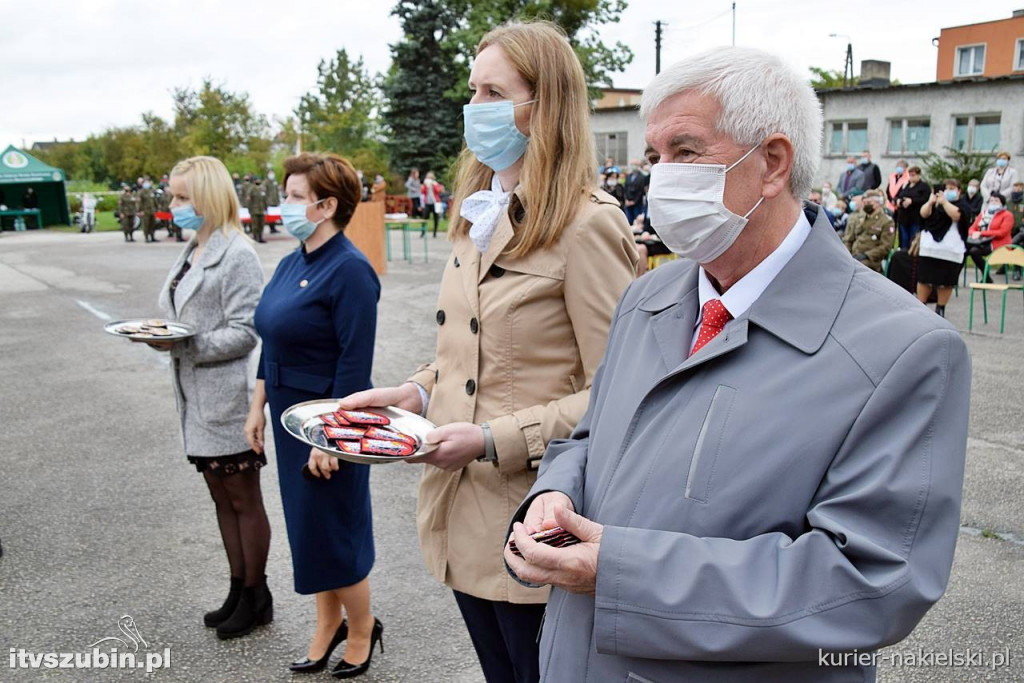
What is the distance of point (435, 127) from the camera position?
34750 mm

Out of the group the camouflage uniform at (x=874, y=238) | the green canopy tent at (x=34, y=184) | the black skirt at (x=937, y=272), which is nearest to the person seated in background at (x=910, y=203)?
the camouflage uniform at (x=874, y=238)

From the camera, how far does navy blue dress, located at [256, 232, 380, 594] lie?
10.8ft

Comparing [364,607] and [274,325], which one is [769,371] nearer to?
[274,325]

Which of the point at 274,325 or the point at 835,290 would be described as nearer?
the point at 835,290

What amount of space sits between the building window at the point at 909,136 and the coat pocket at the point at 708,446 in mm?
36149

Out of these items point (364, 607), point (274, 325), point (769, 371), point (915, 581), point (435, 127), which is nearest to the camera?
point (915, 581)

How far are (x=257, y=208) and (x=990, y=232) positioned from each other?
1897 centimetres

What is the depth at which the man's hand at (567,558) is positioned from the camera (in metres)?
1.44

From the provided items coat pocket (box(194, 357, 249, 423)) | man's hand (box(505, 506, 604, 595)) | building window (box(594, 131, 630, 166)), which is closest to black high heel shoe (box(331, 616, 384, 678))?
coat pocket (box(194, 357, 249, 423))

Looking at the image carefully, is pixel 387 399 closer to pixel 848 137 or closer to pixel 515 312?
pixel 515 312

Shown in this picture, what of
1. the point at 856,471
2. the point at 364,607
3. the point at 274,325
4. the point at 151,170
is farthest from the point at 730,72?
the point at 151,170

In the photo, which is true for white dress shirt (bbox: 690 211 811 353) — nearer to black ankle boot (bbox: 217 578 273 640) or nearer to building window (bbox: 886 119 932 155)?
black ankle boot (bbox: 217 578 273 640)

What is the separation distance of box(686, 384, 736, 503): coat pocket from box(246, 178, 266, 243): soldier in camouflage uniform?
24728 mm

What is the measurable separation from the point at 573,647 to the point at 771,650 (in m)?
0.43
